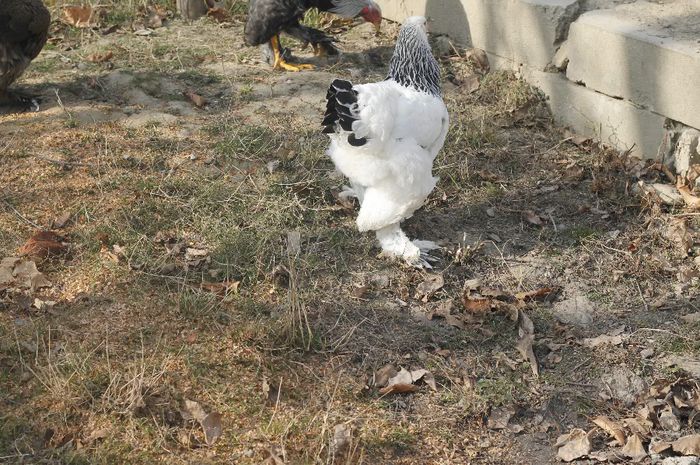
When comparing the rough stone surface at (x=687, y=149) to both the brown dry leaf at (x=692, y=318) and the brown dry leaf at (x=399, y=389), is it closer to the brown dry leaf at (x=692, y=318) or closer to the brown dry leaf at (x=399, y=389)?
the brown dry leaf at (x=692, y=318)

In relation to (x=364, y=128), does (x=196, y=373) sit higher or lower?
lower

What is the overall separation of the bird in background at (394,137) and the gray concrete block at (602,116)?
161 cm

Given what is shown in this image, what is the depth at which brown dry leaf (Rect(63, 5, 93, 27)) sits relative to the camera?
7645mm

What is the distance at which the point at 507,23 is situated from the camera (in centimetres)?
642

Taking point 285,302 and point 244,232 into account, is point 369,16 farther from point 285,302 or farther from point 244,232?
point 285,302

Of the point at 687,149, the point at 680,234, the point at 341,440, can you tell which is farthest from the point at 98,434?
the point at 687,149

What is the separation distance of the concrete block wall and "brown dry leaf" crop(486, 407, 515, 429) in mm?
2471

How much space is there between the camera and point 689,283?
15.1ft

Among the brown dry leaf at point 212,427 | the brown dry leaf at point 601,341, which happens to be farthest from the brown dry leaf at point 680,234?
the brown dry leaf at point 212,427

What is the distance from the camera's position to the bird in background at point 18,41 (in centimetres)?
578

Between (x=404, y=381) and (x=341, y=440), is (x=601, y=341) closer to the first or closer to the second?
(x=404, y=381)

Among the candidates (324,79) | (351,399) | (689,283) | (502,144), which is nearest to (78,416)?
(351,399)

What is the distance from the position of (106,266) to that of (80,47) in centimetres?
338

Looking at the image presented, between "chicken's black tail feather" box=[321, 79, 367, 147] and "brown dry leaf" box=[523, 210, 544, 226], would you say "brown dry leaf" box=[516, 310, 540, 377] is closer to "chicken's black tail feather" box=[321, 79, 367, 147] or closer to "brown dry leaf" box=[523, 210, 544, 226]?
"brown dry leaf" box=[523, 210, 544, 226]
